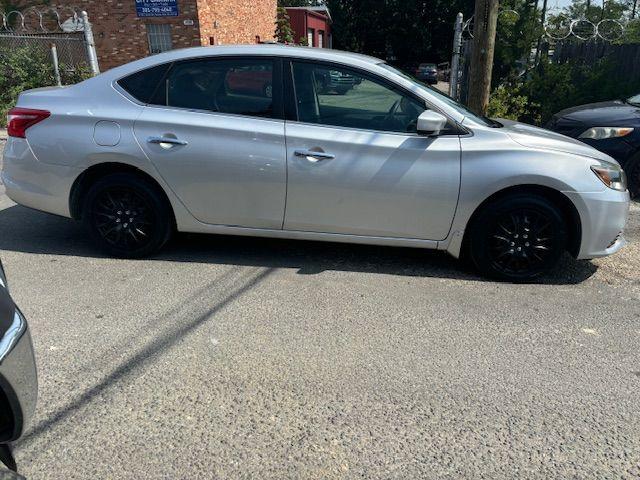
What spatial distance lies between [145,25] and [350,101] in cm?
1606

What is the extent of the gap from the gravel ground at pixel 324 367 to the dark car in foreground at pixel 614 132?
2.41 metres

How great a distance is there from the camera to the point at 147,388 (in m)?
2.93

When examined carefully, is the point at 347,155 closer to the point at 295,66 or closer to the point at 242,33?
the point at 295,66

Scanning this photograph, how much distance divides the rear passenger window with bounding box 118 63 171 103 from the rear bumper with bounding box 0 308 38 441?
287 cm

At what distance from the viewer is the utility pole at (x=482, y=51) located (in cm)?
734

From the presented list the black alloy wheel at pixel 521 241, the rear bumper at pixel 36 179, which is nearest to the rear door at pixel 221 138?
the rear bumper at pixel 36 179

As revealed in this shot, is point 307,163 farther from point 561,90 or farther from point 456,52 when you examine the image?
point 456,52

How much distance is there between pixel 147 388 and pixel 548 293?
9.79 ft

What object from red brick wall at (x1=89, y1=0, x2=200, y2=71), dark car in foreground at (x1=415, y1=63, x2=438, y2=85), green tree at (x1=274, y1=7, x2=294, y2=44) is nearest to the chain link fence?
red brick wall at (x1=89, y1=0, x2=200, y2=71)

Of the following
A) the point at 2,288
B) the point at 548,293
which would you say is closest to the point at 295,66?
the point at 548,293

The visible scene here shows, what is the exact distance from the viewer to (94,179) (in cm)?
457

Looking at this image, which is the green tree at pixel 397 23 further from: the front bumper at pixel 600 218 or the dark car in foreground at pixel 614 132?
the front bumper at pixel 600 218

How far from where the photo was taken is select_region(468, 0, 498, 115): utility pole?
7.34 metres

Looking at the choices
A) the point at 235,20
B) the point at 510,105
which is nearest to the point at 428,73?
the point at 235,20
